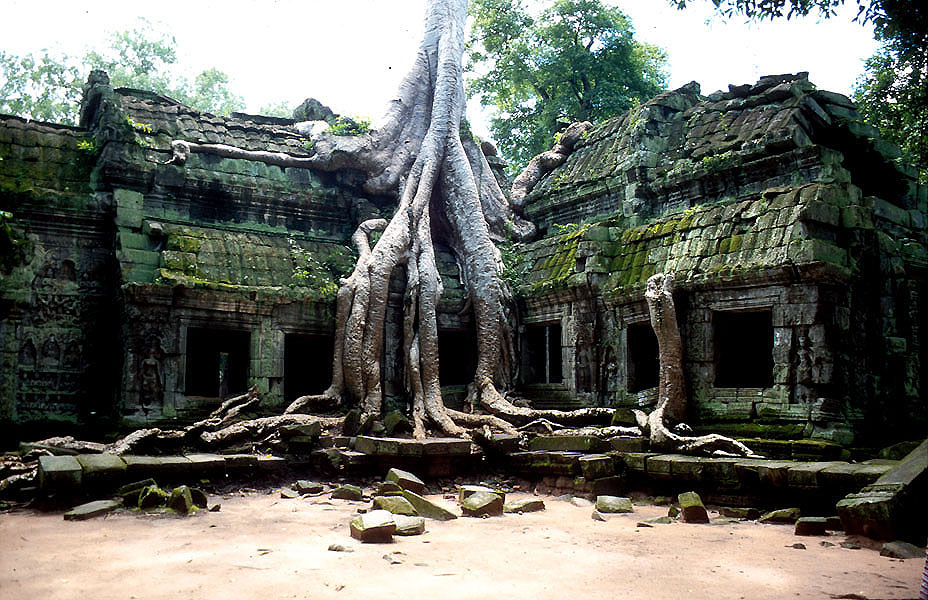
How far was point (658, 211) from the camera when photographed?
11711mm

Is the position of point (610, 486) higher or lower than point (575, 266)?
lower

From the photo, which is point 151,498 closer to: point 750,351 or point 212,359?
point 212,359

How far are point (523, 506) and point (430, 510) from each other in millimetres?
1128

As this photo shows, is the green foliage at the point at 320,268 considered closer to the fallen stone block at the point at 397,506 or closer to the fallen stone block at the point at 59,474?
the fallen stone block at the point at 59,474

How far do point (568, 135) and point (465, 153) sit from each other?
1.93m

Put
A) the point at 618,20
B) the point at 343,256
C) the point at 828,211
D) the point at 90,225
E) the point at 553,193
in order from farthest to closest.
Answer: the point at 618,20
the point at 553,193
the point at 343,256
the point at 90,225
the point at 828,211

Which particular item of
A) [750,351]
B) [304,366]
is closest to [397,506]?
[750,351]

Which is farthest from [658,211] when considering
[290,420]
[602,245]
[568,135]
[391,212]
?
[290,420]

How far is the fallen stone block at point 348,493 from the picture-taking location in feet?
27.5

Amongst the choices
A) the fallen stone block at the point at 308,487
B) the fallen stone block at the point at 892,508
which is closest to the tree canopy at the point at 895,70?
the fallen stone block at the point at 892,508

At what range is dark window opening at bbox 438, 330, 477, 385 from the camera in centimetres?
1300

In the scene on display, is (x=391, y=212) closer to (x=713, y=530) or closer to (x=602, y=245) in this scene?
(x=602, y=245)

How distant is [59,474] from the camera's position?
725cm

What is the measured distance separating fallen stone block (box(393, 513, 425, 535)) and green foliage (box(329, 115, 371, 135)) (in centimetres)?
851
